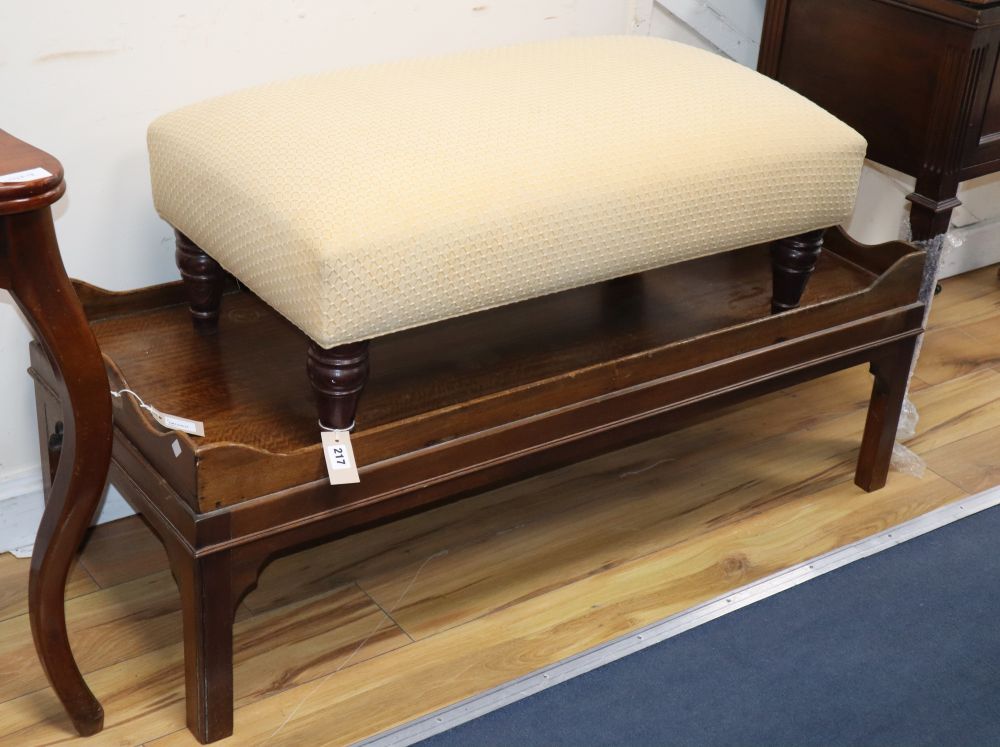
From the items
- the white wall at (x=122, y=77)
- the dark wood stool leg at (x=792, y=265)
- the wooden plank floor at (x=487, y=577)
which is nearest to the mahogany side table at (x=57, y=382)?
the wooden plank floor at (x=487, y=577)

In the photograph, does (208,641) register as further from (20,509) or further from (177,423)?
(20,509)

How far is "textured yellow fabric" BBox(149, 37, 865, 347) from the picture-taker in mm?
1092

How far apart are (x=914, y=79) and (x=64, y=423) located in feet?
3.47

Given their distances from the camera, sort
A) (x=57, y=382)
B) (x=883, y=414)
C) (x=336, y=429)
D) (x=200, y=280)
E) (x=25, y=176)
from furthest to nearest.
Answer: (x=883, y=414) → (x=200, y=280) → (x=336, y=429) → (x=57, y=382) → (x=25, y=176)

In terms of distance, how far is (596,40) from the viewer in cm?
148

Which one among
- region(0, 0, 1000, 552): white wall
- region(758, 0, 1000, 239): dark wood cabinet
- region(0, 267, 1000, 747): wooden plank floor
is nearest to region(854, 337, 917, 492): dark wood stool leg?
region(0, 267, 1000, 747): wooden plank floor

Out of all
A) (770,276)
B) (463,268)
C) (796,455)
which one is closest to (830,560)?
(796,455)

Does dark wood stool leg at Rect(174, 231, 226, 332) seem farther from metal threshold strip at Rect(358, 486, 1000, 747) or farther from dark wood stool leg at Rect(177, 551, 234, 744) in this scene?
metal threshold strip at Rect(358, 486, 1000, 747)

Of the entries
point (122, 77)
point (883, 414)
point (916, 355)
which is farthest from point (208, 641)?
point (916, 355)

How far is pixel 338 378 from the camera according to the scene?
114 cm

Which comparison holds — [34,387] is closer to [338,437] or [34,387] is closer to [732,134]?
[338,437]

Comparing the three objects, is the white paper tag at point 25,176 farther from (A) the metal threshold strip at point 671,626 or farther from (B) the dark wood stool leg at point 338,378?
(A) the metal threshold strip at point 671,626

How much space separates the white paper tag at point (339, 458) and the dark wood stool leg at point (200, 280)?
0.96 ft

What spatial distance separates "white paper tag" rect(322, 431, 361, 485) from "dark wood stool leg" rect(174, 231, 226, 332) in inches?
11.6
